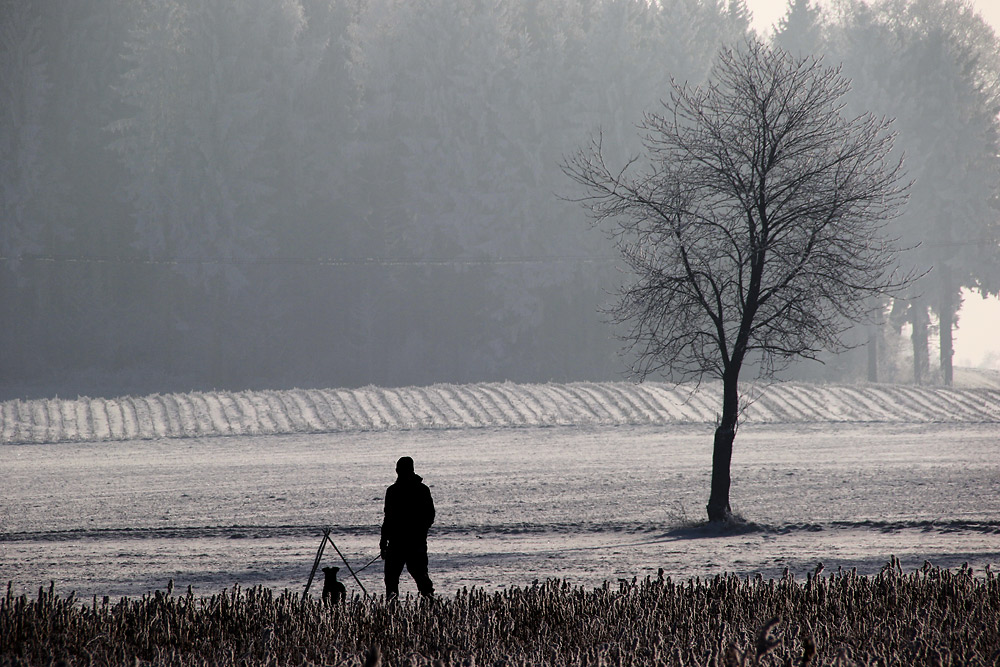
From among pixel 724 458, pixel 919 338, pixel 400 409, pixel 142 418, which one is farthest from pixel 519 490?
pixel 919 338

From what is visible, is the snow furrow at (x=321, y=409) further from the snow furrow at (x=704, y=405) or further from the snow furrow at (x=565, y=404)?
the snow furrow at (x=704, y=405)

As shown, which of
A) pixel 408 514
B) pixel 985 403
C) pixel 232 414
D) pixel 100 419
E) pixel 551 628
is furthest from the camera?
pixel 985 403

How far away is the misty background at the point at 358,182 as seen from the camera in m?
49.9

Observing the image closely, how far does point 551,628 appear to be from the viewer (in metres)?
8.79

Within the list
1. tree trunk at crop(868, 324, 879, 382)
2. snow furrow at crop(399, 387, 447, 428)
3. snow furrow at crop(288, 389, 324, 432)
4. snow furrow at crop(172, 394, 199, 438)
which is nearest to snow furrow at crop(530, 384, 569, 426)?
snow furrow at crop(399, 387, 447, 428)

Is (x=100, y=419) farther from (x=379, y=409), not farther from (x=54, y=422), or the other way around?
(x=379, y=409)

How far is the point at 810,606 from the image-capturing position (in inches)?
363

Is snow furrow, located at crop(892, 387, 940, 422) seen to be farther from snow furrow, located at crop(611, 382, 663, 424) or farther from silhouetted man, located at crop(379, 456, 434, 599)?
silhouetted man, located at crop(379, 456, 434, 599)

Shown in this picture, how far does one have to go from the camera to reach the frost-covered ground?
565 inches

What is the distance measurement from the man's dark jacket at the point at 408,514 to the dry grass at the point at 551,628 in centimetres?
119

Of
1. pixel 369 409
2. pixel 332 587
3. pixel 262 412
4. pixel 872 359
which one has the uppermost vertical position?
pixel 872 359

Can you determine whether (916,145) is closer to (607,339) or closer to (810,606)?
(607,339)

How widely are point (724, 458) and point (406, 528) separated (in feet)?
27.8

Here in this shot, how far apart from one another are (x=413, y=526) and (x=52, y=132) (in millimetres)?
49233
